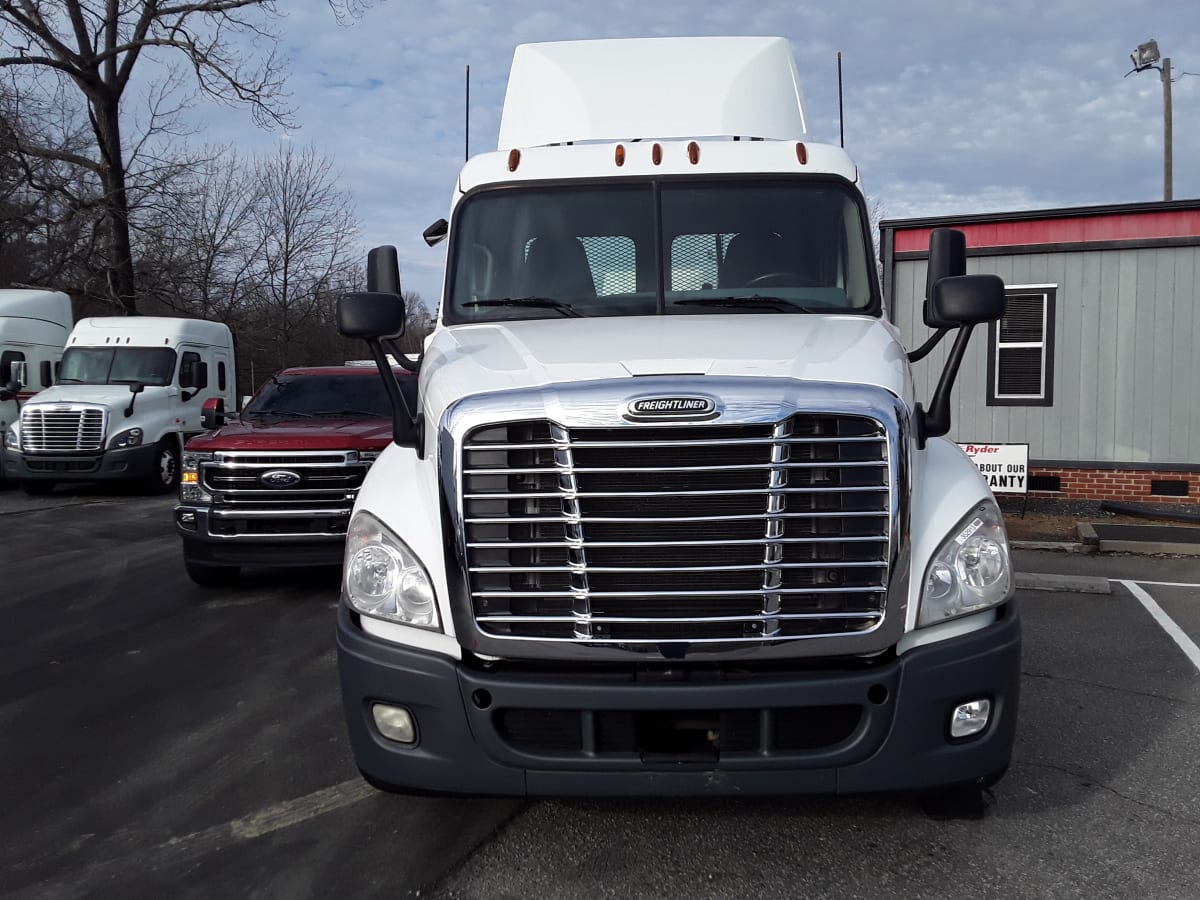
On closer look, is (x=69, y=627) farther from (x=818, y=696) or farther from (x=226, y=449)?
(x=818, y=696)

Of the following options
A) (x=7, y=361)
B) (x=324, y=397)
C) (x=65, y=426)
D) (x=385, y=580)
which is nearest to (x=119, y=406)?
(x=65, y=426)

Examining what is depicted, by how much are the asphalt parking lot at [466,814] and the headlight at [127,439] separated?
9.44 metres

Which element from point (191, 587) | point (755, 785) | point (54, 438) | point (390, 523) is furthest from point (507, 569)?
point (54, 438)

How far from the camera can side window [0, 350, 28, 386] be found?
643 inches

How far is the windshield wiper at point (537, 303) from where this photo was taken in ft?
14.0

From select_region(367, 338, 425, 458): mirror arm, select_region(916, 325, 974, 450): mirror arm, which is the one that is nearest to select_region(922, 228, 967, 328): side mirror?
select_region(916, 325, 974, 450): mirror arm

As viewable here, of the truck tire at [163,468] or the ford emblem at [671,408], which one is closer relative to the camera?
the ford emblem at [671,408]

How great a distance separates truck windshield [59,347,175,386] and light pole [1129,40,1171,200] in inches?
906

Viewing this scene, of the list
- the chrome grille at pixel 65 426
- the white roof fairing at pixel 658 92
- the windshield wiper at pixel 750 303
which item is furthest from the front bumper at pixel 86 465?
the windshield wiper at pixel 750 303

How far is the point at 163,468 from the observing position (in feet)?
52.0

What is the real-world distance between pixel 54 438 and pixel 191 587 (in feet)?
26.6

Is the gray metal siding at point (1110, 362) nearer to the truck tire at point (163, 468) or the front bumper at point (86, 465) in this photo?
the truck tire at point (163, 468)

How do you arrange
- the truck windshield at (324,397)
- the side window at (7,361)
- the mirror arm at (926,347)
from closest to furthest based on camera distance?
1. the mirror arm at (926,347)
2. the truck windshield at (324,397)
3. the side window at (7,361)

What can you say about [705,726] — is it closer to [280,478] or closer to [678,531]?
[678,531]
